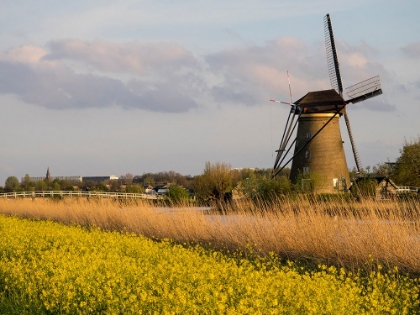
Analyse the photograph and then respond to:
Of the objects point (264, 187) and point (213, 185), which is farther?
point (213, 185)

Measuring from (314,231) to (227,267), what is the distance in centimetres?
302

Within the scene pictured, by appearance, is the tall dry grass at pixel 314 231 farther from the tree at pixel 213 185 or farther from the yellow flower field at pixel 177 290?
the tree at pixel 213 185

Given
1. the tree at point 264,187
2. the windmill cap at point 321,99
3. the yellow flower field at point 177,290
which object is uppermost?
the windmill cap at point 321,99

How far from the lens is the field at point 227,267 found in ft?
19.0

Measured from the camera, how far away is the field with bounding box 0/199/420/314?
5.80 m

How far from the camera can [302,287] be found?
20.4 feet

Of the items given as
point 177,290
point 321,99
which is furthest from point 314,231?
point 321,99

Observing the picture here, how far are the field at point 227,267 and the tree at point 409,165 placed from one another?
79.6 ft

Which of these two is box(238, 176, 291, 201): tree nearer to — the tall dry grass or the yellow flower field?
the tall dry grass

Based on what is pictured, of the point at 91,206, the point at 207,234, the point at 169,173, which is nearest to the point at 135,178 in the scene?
the point at 169,173

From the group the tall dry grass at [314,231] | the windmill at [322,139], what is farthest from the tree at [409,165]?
the tall dry grass at [314,231]

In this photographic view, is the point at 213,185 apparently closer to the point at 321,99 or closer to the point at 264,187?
the point at 264,187

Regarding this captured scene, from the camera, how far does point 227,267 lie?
26.3ft

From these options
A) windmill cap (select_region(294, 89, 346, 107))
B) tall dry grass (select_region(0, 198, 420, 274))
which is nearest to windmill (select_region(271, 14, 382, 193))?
windmill cap (select_region(294, 89, 346, 107))
